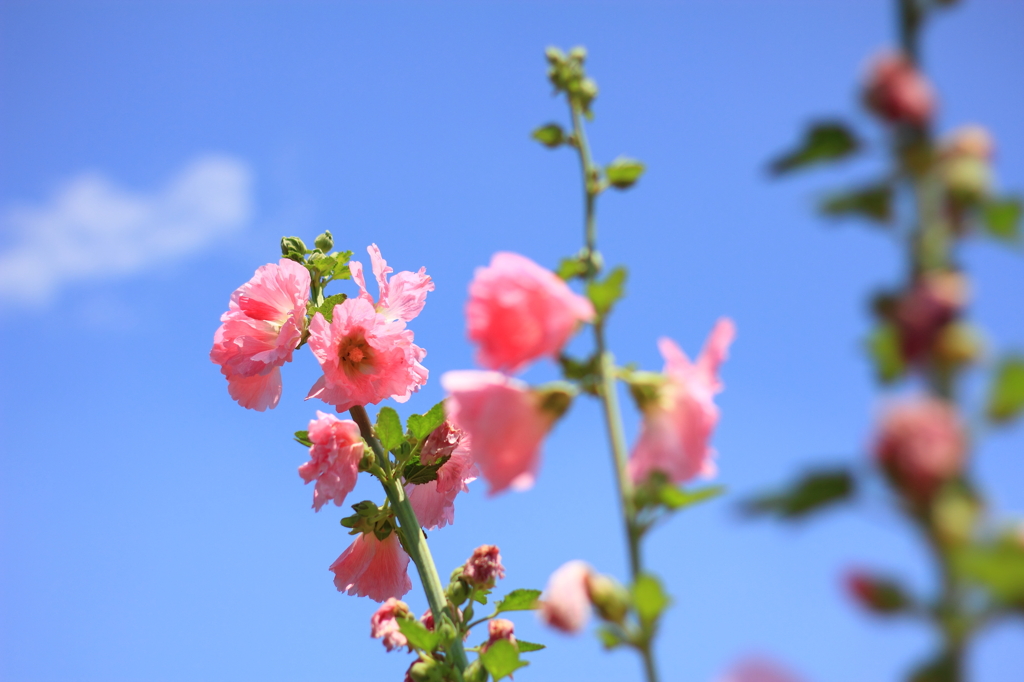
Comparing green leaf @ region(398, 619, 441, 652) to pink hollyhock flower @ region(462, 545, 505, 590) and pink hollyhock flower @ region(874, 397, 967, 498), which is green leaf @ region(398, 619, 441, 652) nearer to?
pink hollyhock flower @ region(462, 545, 505, 590)

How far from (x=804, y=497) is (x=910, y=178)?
349mm

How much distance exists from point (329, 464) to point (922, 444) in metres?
1.71

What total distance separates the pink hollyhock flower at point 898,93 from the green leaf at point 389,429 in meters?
1.67

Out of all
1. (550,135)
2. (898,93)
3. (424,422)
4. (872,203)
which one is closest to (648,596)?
(872,203)

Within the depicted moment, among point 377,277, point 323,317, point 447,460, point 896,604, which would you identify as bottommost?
point 896,604

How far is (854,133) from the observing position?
885 mm

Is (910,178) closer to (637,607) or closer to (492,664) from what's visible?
(637,607)

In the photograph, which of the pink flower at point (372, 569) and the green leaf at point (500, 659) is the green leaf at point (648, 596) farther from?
the pink flower at point (372, 569)

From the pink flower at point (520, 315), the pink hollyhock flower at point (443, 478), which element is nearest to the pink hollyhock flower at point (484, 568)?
the pink hollyhock flower at point (443, 478)

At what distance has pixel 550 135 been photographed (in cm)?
146

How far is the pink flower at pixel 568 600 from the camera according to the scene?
111cm

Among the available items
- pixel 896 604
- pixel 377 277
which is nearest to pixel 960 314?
pixel 896 604

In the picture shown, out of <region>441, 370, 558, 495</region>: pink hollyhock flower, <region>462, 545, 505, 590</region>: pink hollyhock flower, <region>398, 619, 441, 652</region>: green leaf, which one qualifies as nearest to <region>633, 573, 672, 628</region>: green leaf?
<region>441, 370, 558, 495</region>: pink hollyhock flower

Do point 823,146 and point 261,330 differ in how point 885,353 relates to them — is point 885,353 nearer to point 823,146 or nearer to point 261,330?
point 823,146
